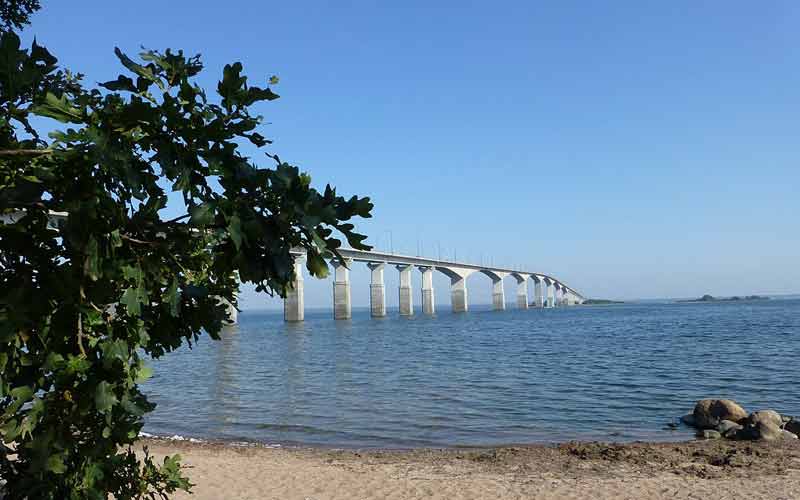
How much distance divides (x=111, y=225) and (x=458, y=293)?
488 ft

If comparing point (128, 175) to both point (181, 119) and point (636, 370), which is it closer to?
point (181, 119)

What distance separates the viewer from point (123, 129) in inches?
106

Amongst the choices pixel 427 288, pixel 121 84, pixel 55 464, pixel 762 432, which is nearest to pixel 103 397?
pixel 55 464

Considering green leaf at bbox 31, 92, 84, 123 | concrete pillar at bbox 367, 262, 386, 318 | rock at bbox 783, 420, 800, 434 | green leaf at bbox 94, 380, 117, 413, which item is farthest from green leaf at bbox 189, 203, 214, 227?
concrete pillar at bbox 367, 262, 386, 318

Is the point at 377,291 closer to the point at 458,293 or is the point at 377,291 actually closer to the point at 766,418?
the point at 458,293

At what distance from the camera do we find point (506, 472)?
13.2 m

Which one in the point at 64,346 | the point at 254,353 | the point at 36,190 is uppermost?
the point at 36,190

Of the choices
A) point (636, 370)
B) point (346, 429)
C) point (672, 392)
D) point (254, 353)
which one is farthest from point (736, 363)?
point (254, 353)

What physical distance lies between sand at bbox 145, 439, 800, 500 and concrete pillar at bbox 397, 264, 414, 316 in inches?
4447

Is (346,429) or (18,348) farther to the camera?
(346,429)

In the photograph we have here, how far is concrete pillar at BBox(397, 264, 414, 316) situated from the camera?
131 metres

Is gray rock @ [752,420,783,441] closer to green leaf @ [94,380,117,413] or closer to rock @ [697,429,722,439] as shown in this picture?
rock @ [697,429,722,439]

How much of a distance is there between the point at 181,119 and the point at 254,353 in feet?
173

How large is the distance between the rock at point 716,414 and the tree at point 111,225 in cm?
1902
